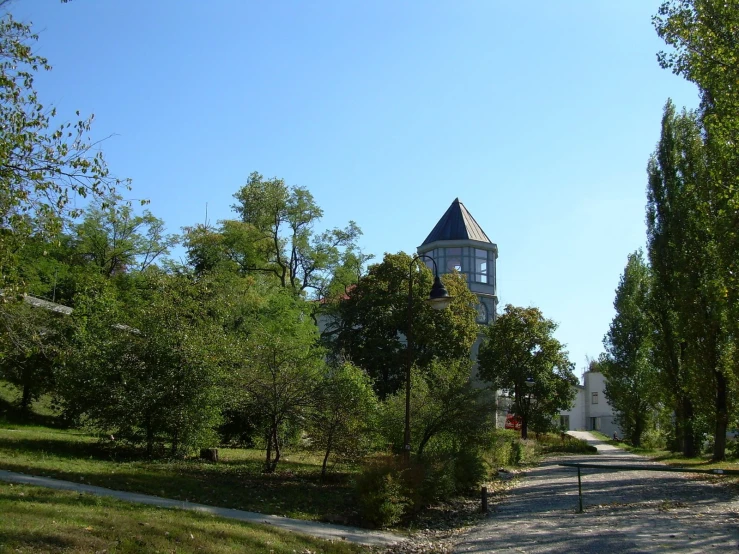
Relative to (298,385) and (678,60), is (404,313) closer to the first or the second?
(298,385)

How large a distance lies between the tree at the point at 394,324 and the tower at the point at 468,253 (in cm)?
1035

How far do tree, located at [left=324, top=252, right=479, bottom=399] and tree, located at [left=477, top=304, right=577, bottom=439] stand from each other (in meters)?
8.31

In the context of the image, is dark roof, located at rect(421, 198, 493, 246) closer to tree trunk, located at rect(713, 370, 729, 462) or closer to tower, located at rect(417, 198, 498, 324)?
tower, located at rect(417, 198, 498, 324)

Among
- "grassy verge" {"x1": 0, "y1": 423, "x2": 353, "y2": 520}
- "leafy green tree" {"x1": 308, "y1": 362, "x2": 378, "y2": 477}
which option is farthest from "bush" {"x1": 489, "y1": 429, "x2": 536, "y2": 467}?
"grassy verge" {"x1": 0, "y1": 423, "x2": 353, "y2": 520}

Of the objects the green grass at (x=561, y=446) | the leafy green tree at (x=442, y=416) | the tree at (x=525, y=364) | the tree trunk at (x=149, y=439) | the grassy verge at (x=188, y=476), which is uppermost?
the tree at (x=525, y=364)

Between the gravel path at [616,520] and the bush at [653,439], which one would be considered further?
the bush at [653,439]

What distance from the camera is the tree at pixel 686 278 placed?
1167 inches

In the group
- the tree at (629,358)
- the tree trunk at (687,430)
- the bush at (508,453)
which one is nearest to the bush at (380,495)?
the bush at (508,453)

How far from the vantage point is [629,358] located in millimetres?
54125

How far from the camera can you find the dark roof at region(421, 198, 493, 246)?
2094 inches

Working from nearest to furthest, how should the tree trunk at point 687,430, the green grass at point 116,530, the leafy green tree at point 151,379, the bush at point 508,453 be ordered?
the green grass at point 116,530 → the leafy green tree at point 151,379 → the bush at point 508,453 → the tree trunk at point 687,430

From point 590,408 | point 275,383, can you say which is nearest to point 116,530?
point 275,383

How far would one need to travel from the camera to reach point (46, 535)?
8172mm

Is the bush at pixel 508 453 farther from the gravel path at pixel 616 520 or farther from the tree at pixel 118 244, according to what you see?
the tree at pixel 118 244
